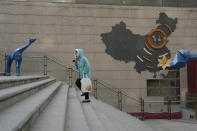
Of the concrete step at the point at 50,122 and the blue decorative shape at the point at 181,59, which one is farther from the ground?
the blue decorative shape at the point at 181,59

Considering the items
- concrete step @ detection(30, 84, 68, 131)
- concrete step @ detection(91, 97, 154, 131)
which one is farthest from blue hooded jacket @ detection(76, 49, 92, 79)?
concrete step @ detection(30, 84, 68, 131)

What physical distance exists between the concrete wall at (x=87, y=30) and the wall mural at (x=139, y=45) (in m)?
0.32

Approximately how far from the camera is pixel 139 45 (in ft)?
42.3

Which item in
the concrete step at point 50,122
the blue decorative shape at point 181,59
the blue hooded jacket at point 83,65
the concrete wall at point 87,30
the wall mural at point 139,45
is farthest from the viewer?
the wall mural at point 139,45

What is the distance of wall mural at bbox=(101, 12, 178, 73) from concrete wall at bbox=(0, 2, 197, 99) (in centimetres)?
32

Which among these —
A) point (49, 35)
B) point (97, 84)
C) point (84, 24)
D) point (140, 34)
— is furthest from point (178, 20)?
point (49, 35)

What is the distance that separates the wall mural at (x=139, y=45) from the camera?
12.6m

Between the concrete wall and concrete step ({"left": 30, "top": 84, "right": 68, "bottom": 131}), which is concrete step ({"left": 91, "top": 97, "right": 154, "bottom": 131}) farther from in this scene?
the concrete wall

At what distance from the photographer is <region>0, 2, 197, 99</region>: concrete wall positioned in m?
11.8

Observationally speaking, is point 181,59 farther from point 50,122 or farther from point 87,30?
point 50,122

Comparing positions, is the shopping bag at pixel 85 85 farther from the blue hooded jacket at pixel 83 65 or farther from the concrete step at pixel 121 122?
the concrete step at pixel 121 122

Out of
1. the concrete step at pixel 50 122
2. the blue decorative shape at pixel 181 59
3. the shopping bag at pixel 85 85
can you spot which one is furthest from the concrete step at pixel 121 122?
the blue decorative shape at pixel 181 59

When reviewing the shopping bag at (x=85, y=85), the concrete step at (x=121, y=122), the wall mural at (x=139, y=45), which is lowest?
the concrete step at (x=121, y=122)

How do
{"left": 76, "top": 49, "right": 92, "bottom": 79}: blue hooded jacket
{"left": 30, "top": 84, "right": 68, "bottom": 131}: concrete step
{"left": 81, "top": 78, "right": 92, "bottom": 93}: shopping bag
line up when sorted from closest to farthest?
{"left": 30, "top": 84, "right": 68, "bottom": 131}: concrete step < {"left": 81, "top": 78, "right": 92, "bottom": 93}: shopping bag < {"left": 76, "top": 49, "right": 92, "bottom": 79}: blue hooded jacket
